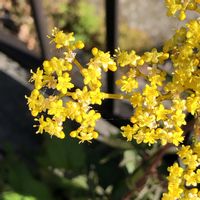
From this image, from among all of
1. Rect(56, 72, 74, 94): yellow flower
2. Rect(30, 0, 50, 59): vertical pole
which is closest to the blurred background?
Rect(30, 0, 50, 59): vertical pole

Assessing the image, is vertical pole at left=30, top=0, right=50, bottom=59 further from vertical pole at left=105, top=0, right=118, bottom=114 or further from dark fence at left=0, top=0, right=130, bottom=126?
vertical pole at left=105, top=0, right=118, bottom=114

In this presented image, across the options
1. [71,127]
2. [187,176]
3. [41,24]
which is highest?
[41,24]

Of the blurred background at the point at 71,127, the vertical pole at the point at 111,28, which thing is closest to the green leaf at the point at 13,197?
the blurred background at the point at 71,127

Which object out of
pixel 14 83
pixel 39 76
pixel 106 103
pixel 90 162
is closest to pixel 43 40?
pixel 106 103

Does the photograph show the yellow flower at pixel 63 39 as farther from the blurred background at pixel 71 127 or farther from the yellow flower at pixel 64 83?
the blurred background at pixel 71 127

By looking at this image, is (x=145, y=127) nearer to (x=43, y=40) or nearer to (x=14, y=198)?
(x=14, y=198)

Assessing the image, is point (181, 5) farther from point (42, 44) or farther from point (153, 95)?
point (42, 44)

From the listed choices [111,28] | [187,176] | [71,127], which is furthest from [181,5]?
[71,127]
